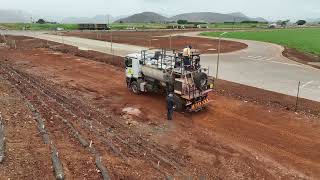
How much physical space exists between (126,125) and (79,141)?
3.92 m

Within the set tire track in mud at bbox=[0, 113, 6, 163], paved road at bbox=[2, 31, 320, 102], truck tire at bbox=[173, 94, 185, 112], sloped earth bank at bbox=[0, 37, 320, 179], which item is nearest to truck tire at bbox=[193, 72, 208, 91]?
truck tire at bbox=[173, 94, 185, 112]

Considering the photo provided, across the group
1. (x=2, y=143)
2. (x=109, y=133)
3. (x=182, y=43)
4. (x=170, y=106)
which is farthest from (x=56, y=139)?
(x=182, y=43)

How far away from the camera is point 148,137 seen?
51.2ft

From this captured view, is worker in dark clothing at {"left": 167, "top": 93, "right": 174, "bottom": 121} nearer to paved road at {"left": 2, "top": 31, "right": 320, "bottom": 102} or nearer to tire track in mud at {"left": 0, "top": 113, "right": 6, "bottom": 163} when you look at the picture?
tire track in mud at {"left": 0, "top": 113, "right": 6, "bottom": 163}

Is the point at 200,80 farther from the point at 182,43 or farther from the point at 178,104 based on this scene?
the point at 182,43

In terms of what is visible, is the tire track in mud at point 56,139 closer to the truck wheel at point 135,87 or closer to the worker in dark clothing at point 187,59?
the truck wheel at point 135,87

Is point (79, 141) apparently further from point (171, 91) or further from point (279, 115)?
point (279, 115)

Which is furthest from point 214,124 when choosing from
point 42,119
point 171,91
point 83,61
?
point 83,61

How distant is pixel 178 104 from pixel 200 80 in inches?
70.5

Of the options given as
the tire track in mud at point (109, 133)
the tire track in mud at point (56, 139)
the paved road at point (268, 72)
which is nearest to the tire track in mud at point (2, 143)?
the tire track in mud at point (56, 139)

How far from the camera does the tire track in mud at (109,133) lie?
12.8m

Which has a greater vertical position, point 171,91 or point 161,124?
point 171,91

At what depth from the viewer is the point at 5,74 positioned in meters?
27.9

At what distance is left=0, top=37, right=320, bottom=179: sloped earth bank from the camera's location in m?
11.6
